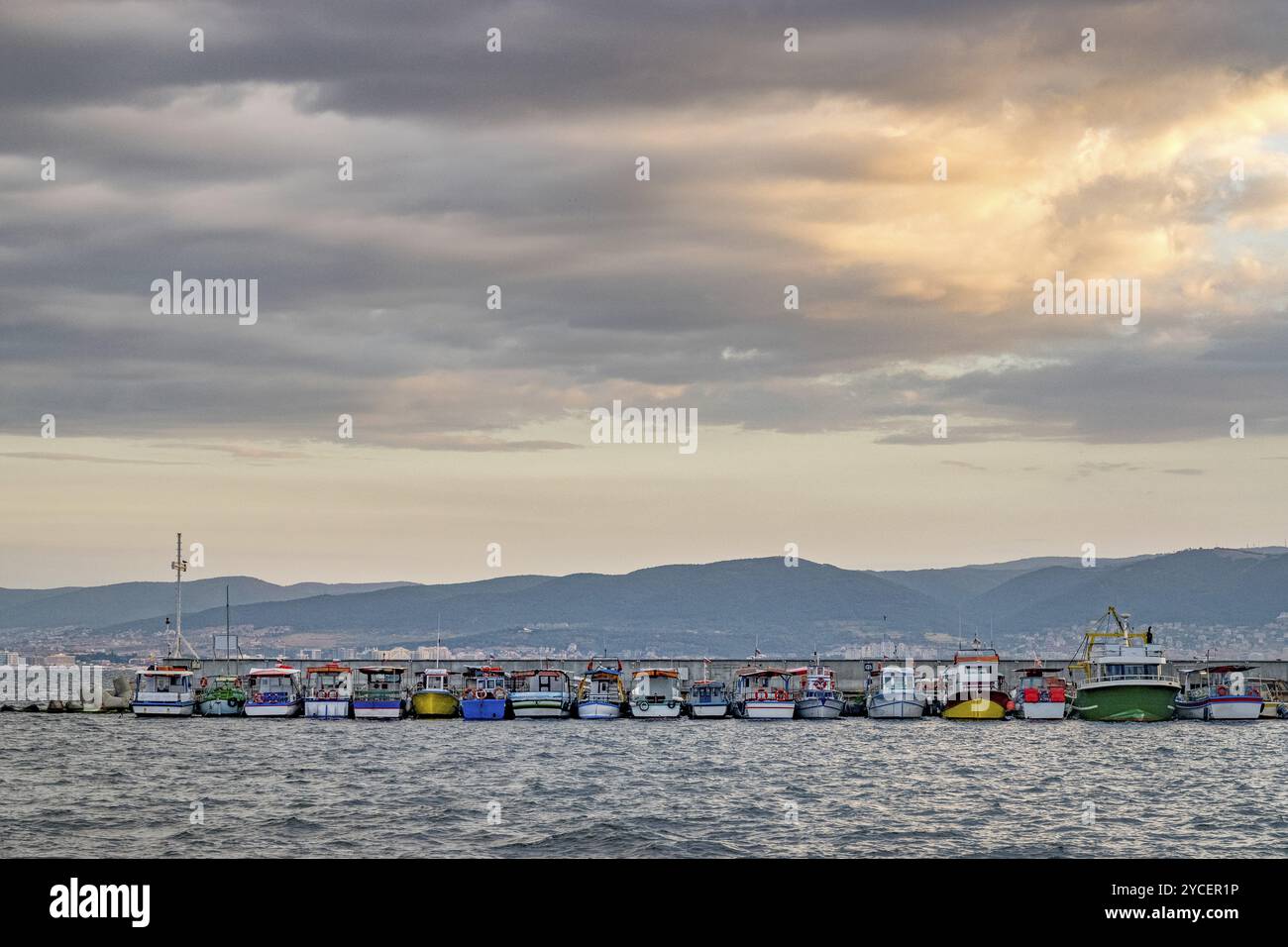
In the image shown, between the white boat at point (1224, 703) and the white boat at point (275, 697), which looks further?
the white boat at point (275, 697)

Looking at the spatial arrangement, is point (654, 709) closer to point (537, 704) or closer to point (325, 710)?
point (537, 704)

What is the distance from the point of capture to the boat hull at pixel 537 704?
13412 cm

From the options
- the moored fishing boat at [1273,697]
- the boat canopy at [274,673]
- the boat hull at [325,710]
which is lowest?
the moored fishing boat at [1273,697]

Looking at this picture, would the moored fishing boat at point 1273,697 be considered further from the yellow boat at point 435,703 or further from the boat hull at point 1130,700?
the yellow boat at point 435,703

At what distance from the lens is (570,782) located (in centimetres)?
6975

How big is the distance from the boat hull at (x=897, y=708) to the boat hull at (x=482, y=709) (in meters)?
Result: 34.8

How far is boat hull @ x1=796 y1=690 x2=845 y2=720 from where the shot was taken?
137875 mm

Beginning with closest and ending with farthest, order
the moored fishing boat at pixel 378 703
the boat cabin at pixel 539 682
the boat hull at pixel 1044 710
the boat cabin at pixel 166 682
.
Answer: the boat hull at pixel 1044 710, the moored fishing boat at pixel 378 703, the boat cabin at pixel 166 682, the boat cabin at pixel 539 682

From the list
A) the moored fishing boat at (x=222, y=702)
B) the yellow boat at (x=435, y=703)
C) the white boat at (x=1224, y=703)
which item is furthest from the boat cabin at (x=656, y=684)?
the white boat at (x=1224, y=703)

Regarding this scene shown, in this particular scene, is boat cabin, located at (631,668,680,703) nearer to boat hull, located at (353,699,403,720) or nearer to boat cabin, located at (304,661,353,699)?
boat hull, located at (353,699,403,720)

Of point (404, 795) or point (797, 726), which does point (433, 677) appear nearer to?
point (797, 726)

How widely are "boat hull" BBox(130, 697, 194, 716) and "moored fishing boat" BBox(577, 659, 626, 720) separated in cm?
3702

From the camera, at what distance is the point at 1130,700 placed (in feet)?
407

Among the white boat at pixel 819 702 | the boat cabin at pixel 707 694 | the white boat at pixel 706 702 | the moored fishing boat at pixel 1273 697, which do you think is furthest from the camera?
the moored fishing boat at pixel 1273 697
